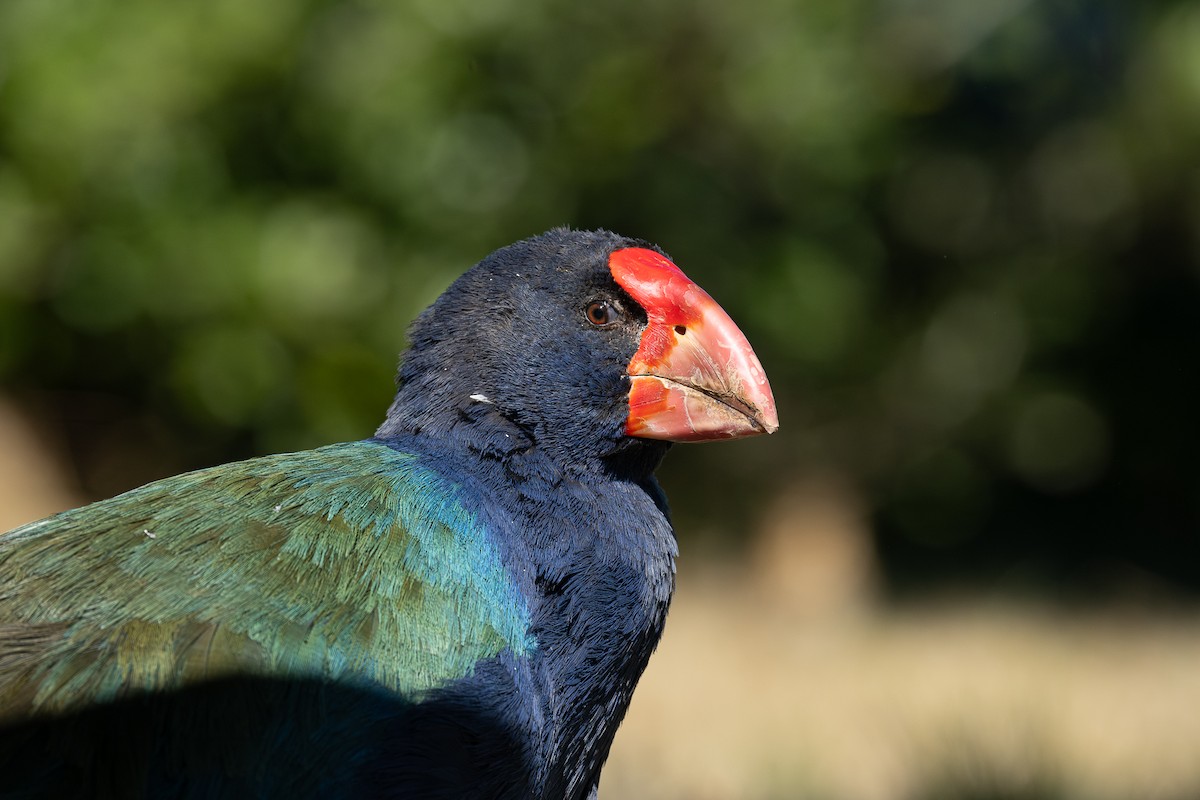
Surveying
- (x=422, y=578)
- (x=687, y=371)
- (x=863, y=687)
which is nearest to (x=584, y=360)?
(x=687, y=371)

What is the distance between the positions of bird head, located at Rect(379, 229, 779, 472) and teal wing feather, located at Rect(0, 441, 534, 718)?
0.26m

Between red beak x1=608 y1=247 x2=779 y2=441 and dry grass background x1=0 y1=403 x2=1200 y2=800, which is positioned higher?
red beak x1=608 y1=247 x2=779 y2=441

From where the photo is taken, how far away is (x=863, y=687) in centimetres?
448

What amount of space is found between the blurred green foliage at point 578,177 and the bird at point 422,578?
296 centimetres

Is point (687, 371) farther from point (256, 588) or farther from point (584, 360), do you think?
point (256, 588)

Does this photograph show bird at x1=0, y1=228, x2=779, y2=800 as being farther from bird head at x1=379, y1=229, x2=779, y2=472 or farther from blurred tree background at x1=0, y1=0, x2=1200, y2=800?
blurred tree background at x1=0, y1=0, x2=1200, y2=800

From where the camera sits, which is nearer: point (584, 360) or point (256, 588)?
point (256, 588)

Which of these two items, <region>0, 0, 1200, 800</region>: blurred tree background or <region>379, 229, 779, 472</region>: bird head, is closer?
<region>379, 229, 779, 472</region>: bird head

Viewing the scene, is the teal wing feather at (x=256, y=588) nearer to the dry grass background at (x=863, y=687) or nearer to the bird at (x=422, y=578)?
the bird at (x=422, y=578)

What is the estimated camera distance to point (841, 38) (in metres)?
5.46

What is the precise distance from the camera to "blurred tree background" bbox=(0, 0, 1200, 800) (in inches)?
205

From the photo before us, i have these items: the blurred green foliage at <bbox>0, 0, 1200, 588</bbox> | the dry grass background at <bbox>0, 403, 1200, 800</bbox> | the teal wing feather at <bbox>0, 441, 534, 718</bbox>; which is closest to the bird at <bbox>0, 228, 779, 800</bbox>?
the teal wing feather at <bbox>0, 441, 534, 718</bbox>

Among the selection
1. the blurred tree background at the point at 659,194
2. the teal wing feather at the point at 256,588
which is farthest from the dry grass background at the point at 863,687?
the teal wing feather at the point at 256,588

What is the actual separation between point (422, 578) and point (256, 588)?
10.0 inches
